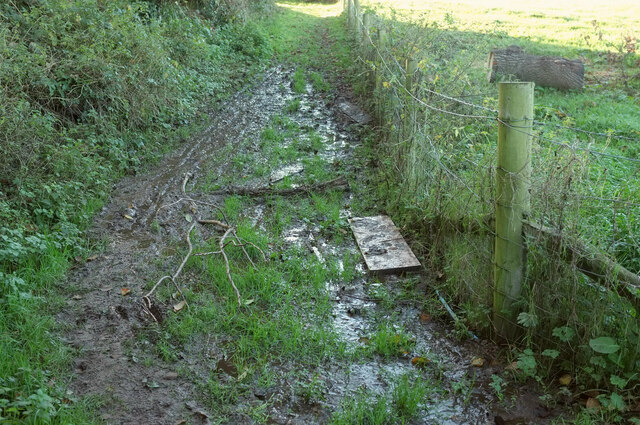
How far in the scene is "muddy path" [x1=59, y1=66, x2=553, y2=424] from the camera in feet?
12.3

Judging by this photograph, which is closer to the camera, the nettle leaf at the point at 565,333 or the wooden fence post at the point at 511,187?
the nettle leaf at the point at 565,333

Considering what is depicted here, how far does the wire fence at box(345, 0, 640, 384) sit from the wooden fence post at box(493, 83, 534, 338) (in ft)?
0.17

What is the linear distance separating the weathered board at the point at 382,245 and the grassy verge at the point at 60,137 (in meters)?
3.03

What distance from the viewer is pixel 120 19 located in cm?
870

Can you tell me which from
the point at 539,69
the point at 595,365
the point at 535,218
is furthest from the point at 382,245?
the point at 539,69

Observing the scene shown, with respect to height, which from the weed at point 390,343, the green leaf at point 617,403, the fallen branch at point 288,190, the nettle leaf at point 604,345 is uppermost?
the fallen branch at point 288,190

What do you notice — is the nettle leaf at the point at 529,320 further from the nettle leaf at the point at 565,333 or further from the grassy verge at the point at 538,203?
the nettle leaf at the point at 565,333

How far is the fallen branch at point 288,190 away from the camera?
7.35 metres

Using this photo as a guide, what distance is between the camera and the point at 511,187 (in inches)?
157

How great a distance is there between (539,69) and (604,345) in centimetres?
910

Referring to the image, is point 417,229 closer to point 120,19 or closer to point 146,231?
point 146,231

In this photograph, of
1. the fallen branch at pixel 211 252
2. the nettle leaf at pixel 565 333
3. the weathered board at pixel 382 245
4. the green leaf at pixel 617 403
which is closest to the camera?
the green leaf at pixel 617 403

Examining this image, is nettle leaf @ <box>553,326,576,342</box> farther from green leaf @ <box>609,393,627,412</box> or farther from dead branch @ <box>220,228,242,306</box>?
dead branch @ <box>220,228,242,306</box>

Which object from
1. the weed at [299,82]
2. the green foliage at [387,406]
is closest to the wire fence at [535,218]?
the green foliage at [387,406]
